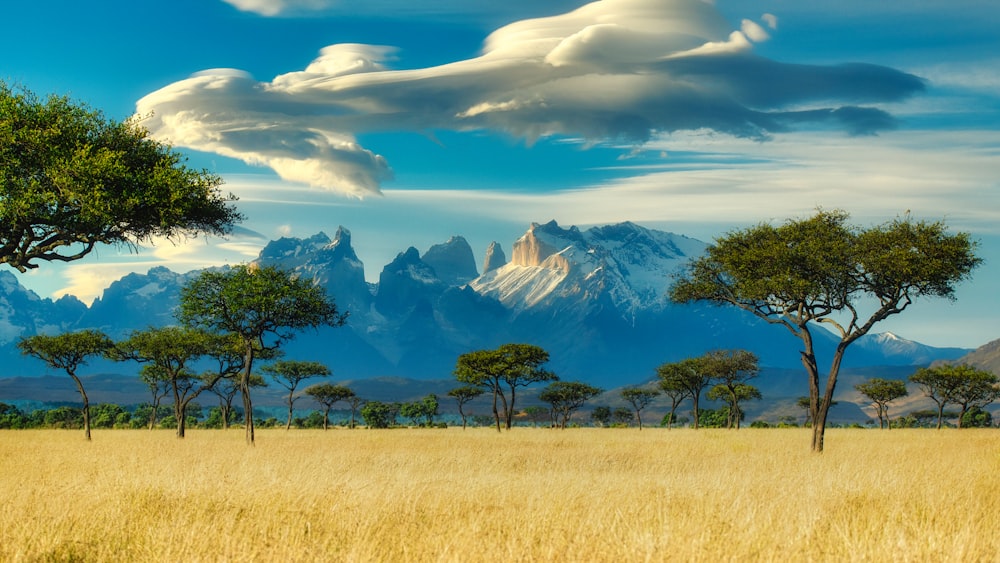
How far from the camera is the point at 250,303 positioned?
149 ft

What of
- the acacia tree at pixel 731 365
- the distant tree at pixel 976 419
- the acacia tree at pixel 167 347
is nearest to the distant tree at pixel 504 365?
the acacia tree at pixel 731 365

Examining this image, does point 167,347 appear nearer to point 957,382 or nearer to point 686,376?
point 686,376

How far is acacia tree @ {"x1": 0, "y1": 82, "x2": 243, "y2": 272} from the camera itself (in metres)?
24.4

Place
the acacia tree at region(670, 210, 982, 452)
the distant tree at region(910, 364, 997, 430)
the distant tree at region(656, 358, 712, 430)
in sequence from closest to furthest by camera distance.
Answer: the acacia tree at region(670, 210, 982, 452) < the distant tree at region(910, 364, 997, 430) < the distant tree at region(656, 358, 712, 430)

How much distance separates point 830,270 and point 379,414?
148m

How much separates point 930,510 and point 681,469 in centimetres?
1194

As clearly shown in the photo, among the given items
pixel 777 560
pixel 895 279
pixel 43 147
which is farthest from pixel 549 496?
pixel 895 279

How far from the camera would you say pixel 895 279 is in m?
37.9

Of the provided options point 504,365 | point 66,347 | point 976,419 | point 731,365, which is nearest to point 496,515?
point 66,347

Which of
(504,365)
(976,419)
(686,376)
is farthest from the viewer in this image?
(976,419)

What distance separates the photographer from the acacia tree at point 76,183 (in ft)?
80.1

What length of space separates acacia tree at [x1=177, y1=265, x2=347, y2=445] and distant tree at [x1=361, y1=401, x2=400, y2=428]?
418 feet

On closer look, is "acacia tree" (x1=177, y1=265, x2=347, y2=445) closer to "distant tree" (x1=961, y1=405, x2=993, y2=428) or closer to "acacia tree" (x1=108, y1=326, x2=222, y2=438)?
"acacia tree" (x1=108, y1=326, x2=222, y2=438)

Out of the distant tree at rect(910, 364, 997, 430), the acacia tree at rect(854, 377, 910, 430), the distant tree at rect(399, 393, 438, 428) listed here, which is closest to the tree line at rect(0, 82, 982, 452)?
the distant tree at rect(910, 364, 997, 430)
